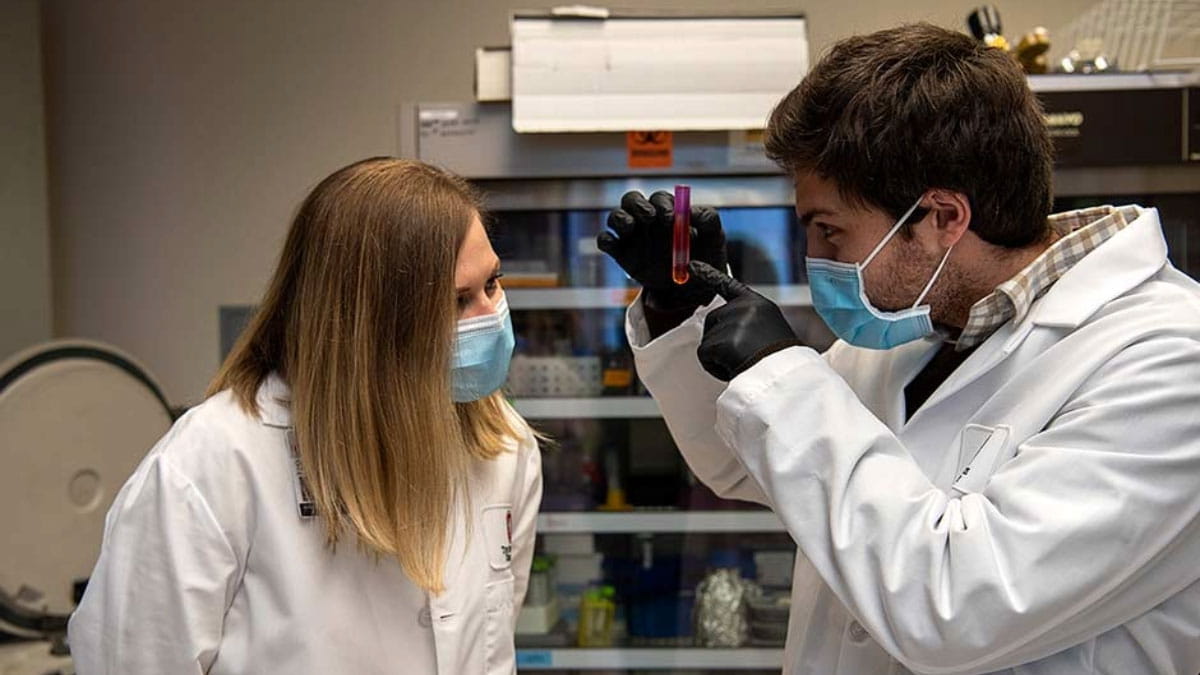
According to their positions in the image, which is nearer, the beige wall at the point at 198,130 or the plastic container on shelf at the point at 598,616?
the plastic container on shelf at the point at 598,616

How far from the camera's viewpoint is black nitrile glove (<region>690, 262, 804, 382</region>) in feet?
3.76

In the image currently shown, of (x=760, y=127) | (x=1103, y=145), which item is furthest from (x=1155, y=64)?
(x=760, y=127)

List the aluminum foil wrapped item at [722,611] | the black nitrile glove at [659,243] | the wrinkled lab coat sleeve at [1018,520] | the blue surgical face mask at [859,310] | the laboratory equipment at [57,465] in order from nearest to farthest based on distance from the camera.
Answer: the wrinkled lab coat sleeve at [1018,520]
the blue surgical face mask at [859,310]
the black nitrile glove at [659,243]
the laboratory equipment at [57,465]
the aluminum foil wrapped item at [722,611]

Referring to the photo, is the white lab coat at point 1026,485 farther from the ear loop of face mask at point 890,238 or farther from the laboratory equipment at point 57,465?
the laboratory equipment at point 57,465

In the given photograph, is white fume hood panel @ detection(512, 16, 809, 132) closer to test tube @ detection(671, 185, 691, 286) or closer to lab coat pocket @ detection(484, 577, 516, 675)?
test tube @ detection(671, 185, 691, 286)

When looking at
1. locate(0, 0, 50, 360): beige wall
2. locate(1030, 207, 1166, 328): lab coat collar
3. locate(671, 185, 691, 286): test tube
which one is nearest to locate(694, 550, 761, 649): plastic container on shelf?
locate(671, 185, 691, 286): test tube

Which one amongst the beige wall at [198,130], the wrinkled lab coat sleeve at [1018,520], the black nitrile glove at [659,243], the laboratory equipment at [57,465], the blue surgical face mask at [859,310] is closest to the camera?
the wrinkled lab coat sleeve at [1018,520]

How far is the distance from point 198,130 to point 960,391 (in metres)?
2.15

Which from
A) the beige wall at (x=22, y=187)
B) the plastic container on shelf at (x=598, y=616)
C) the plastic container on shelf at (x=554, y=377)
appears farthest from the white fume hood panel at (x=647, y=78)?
the beige wall at (x=22, y=187)

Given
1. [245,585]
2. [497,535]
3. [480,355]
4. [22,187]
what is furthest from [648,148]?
[22,187]

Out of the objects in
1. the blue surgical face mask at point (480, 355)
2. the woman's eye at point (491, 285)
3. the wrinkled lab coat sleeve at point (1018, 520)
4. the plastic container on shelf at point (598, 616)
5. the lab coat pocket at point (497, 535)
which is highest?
the woman's eye at point (491, 285)

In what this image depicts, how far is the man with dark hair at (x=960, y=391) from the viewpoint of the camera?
984 mm

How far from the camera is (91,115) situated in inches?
106

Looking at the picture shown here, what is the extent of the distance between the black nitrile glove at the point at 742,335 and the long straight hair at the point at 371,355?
0.34 metres
